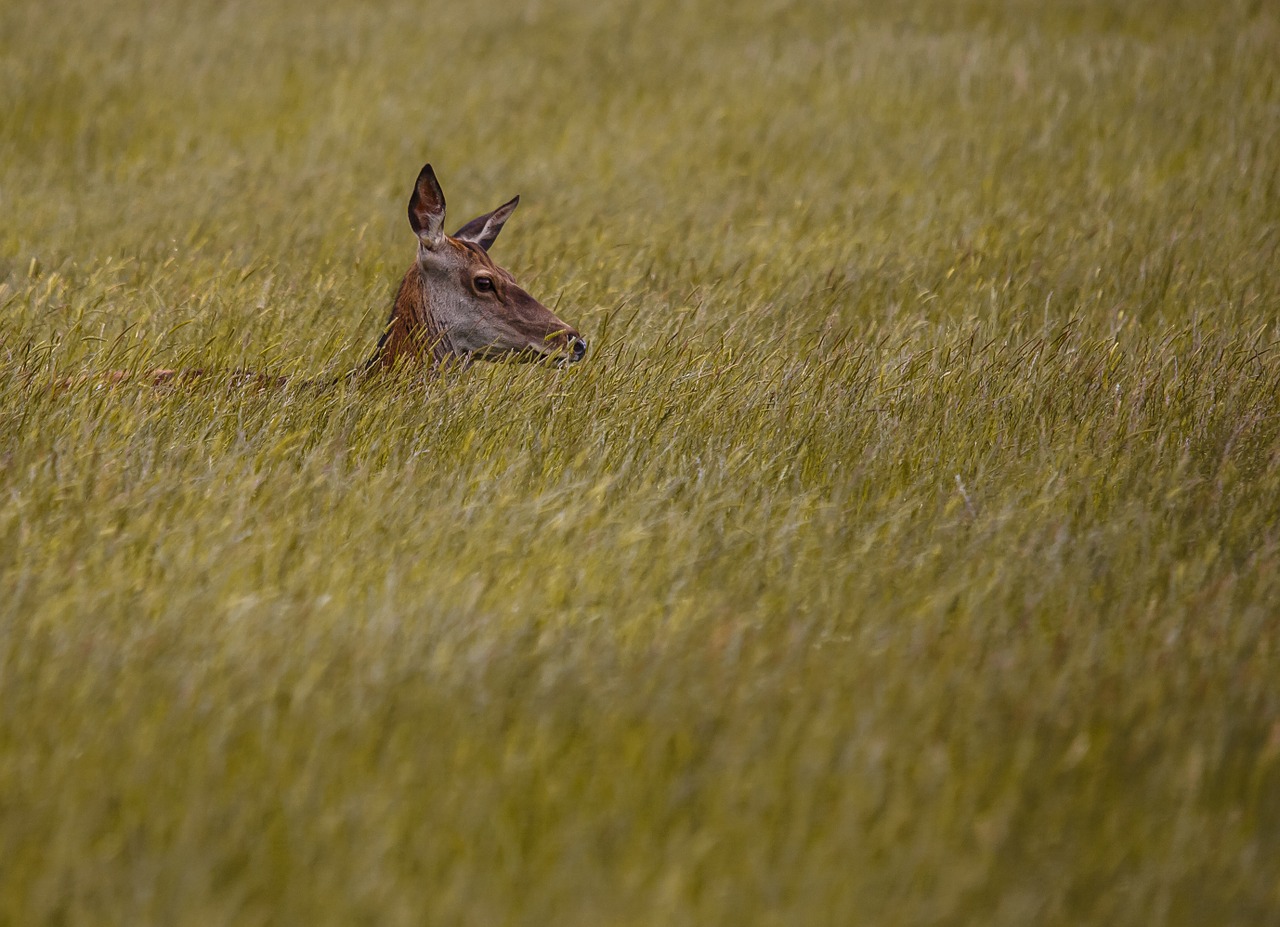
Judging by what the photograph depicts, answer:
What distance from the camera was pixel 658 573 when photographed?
146 inches

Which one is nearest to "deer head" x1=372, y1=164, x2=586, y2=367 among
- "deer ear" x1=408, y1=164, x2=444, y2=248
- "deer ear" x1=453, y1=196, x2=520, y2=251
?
"deer ear" x1=408, y1=164, x2=444, y2=248

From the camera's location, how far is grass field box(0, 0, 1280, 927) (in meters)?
2.57

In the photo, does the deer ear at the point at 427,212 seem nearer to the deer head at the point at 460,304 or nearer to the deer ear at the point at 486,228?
the deer head at the point at 460,304

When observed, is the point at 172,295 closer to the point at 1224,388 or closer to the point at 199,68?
the point at 1224,388

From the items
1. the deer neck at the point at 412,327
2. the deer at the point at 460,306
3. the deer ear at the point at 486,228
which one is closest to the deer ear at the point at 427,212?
the deer at the point at 460,306

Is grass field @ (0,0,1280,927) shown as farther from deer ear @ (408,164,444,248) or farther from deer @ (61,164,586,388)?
deer ear @ (408,164,444,248)

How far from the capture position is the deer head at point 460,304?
234 inches

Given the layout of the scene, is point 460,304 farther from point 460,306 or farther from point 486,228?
point 486,228

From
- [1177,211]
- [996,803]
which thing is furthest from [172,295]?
[1177,211]

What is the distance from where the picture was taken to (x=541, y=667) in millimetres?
3141

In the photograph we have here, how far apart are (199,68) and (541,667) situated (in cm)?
1080

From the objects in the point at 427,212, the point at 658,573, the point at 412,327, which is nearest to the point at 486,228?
the point at 427,212

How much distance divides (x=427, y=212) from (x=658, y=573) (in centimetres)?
284

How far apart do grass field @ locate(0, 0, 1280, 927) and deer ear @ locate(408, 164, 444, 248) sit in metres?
0.63
